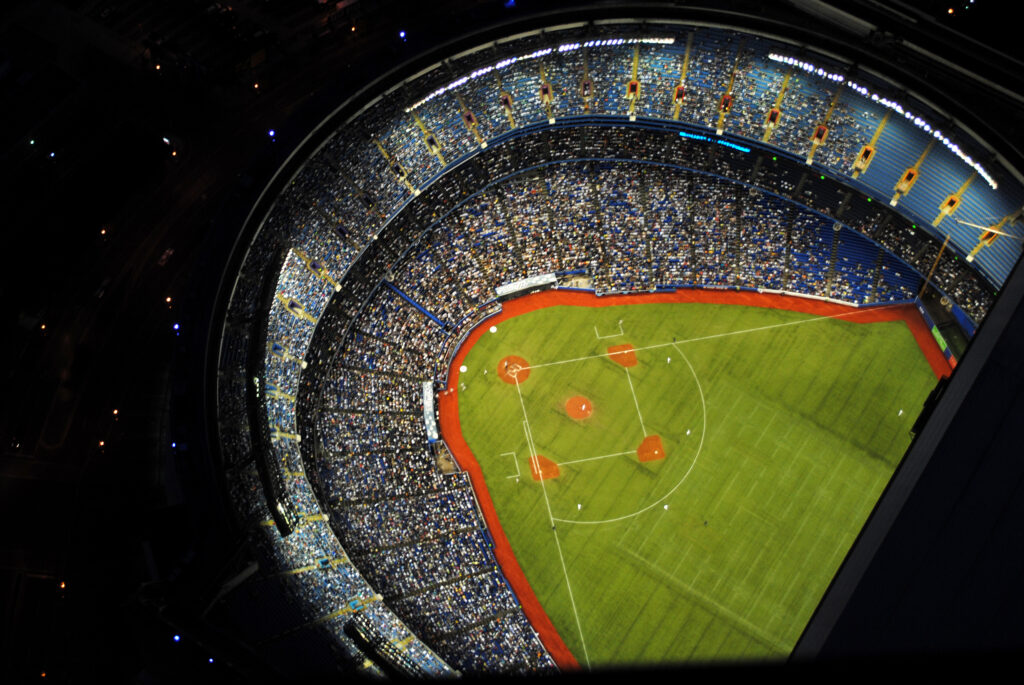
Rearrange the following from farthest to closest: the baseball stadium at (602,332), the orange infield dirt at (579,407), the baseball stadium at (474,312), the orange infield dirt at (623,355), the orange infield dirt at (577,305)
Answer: the orange infield dirt at (623,355) < the orange infield dirt at (579,407) < the orange infield dirt at (577,305) < the baseball stadium at (602,332) < the baseball stadium at (474,312)

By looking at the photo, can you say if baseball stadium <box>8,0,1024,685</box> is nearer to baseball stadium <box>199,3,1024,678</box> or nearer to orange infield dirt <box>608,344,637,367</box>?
baseball stadium <box>199,3,1024,678</box>

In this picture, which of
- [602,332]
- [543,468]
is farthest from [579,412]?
[602,332]

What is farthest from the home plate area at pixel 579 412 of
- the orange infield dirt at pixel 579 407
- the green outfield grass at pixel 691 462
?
the green outfield grass at pixel 691 462

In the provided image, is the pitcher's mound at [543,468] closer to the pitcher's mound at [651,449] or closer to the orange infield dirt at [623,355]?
the pitcher's mound at [651,449]

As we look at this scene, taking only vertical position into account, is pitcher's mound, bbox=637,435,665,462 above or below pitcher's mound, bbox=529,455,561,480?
above

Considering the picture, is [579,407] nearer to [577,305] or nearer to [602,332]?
[602,332]

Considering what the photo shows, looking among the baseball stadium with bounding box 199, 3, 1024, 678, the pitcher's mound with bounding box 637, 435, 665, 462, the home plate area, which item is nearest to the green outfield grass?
the baseball stadium with bounding box 199, 3, 1024, 678
